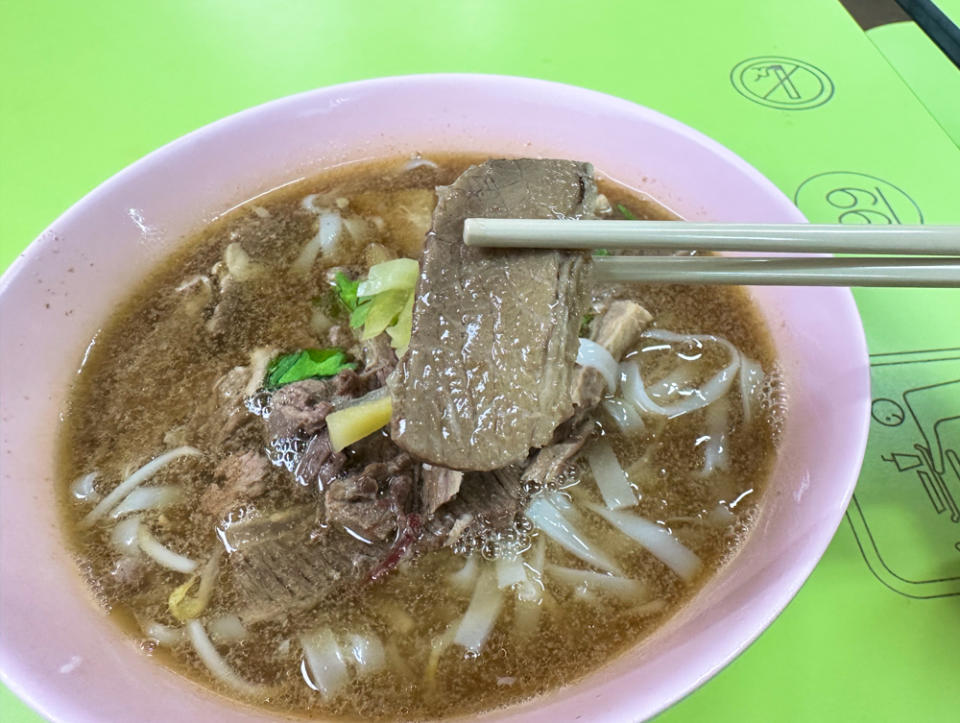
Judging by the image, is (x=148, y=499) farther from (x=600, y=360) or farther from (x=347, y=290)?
(x=600, y=360)

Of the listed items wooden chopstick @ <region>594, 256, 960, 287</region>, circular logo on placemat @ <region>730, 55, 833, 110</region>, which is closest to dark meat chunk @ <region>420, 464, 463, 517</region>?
wooden chopstick @ <region>594, 256, 960, 287</region>

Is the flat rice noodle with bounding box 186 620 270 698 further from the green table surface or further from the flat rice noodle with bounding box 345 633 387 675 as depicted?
the green table surface

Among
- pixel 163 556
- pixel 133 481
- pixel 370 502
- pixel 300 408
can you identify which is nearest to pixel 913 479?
pixel 370 502

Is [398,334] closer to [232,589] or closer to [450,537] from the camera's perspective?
[450,537]

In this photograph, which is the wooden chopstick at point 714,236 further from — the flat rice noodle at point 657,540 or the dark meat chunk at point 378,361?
the flat rice noodle at point 657,540

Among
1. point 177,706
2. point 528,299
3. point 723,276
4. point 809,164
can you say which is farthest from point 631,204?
point 177,706

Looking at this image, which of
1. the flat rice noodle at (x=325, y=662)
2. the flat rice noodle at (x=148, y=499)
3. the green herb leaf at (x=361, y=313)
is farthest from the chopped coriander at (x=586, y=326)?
the flat rice noodle at (x=148, y=499)
